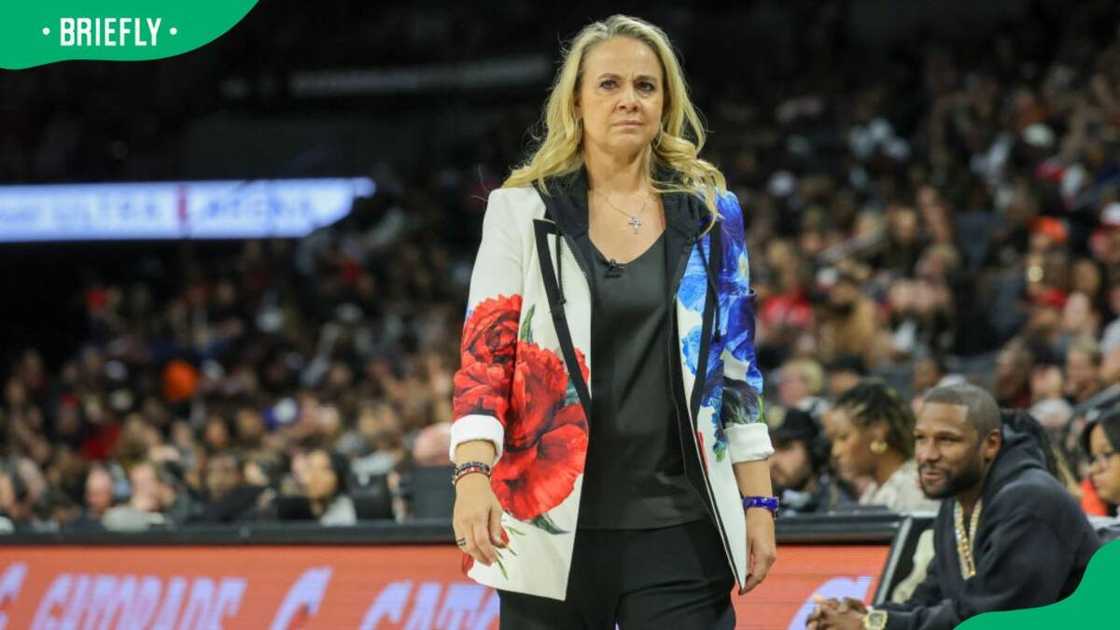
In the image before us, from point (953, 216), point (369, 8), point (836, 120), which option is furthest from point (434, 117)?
point (953, 216)

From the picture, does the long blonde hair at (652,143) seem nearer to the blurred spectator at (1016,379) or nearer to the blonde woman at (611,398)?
the blonde woman at (611,398)

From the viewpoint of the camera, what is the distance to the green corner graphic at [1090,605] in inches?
154

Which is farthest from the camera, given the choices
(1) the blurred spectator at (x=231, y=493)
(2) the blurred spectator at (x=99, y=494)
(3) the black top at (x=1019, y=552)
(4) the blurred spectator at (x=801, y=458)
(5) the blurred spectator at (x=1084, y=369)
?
(2) the blurred spectator at (x=99, y=494)

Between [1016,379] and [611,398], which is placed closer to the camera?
[611,398]

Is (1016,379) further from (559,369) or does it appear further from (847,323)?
(559,369)

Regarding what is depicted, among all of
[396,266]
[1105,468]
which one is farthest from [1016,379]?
[396,266]

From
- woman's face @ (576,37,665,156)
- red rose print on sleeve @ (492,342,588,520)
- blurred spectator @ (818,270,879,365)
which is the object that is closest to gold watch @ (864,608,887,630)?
red rose print on sleeve @ (492,342,588,520)

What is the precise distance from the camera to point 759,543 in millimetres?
2971

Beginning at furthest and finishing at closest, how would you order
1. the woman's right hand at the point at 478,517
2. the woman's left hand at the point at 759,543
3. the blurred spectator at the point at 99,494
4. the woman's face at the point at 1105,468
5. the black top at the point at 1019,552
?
the blurred spectator at the point at 99,494, the woman's face at the point at 1105,468, the black top at the point at 1019,552, the woman's left hand at the point at 759,543, the woman's right hand at the point at 478,517

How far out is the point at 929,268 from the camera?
11023 millimetres

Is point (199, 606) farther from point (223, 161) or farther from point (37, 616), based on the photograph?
point (223, 161)

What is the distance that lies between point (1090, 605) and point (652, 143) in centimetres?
162

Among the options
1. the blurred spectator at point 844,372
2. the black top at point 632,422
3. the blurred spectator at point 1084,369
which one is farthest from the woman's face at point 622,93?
the blurred spectator at point 844,372

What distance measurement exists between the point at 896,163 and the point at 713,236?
1110 cm
